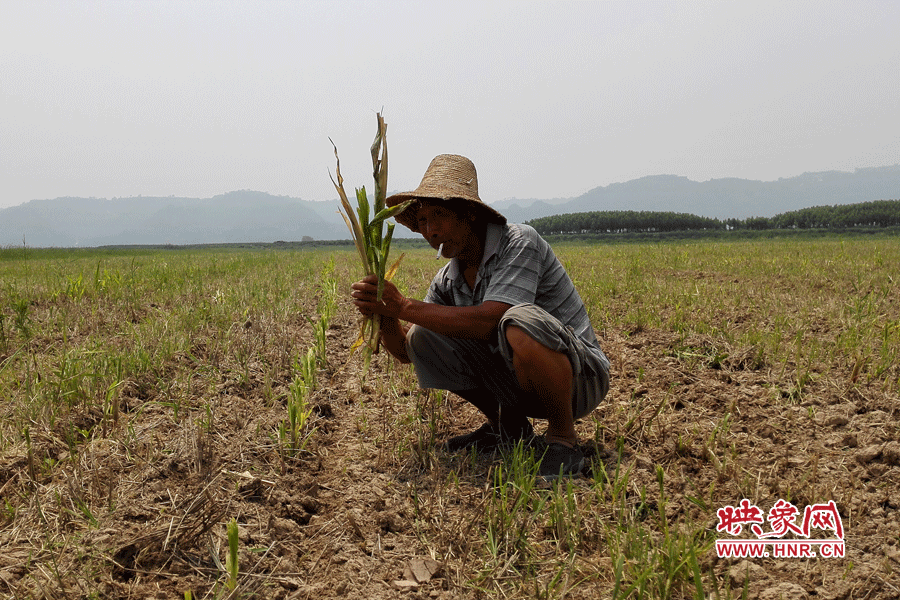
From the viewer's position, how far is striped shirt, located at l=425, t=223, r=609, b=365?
2.39 metres

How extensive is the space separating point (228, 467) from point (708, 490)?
1.99m

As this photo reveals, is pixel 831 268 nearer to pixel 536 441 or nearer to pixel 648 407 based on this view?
pixel 648 407

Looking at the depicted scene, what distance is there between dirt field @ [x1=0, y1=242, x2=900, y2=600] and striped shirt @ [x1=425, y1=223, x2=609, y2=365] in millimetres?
Answer: 649

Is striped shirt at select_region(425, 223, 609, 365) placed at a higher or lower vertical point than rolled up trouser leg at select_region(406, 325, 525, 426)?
higher

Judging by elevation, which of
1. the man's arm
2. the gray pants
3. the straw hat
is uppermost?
the straw hat

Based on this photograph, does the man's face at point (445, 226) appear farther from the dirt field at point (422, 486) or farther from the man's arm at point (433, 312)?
the dirt field at point (422, 486)

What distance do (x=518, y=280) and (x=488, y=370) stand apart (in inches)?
21.0

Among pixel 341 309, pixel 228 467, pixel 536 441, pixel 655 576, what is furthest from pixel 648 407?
pixel 341 309

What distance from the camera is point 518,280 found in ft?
7.83

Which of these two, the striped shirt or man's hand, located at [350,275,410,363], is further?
the striped shirt

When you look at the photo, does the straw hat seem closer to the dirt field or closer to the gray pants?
the gray pants
